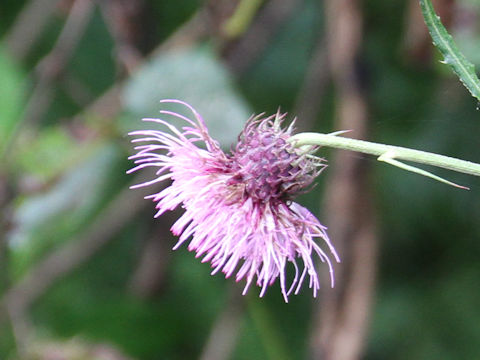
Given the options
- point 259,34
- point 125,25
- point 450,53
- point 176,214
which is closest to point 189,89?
point 125,25

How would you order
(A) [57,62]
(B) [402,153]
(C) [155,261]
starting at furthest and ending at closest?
(C) [155,261], (A) [57,62], (B) [402,153]

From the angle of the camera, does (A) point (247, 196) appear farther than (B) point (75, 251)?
No

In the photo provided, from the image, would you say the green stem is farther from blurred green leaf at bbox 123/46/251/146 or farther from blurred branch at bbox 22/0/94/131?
blurred branch at bbox 22/0/94/131

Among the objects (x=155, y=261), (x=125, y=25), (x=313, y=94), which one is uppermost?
(x=313, y=94)

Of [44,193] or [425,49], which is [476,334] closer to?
[425,49]

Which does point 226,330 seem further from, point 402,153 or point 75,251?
point 402,153

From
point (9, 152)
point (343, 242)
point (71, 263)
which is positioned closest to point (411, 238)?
point (343, 242)

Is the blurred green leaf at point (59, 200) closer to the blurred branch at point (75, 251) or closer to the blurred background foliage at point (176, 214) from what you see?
the blurred background foliage at point (176, 214)

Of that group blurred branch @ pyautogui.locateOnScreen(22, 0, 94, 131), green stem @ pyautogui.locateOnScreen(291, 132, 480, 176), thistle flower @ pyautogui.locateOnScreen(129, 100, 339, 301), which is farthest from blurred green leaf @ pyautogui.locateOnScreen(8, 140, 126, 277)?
green stem @ pyautogui.locateOnScreen(291, 132, 480, 176)
